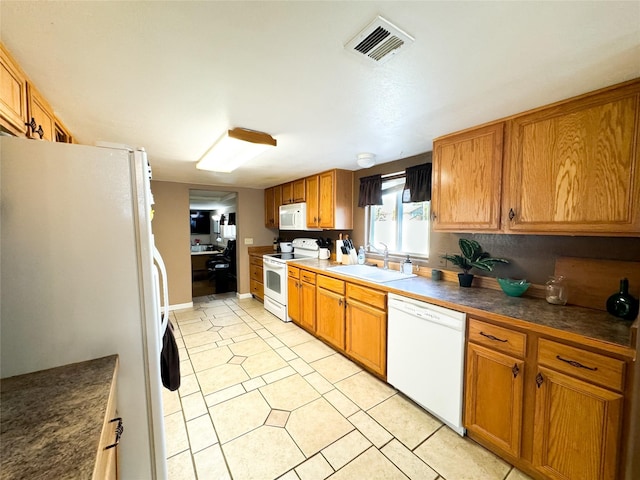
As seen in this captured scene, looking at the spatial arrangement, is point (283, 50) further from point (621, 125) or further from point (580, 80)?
point (621, 125)

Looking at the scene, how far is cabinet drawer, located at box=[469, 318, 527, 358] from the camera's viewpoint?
1.44 m

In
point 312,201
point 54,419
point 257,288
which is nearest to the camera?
point 54,419

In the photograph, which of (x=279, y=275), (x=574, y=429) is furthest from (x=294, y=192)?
(x=574, y=429)

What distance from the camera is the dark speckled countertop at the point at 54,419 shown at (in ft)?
1.94

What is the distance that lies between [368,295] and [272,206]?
315cm

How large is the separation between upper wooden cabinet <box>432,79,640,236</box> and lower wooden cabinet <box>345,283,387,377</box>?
944mm

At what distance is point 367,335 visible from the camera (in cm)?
243

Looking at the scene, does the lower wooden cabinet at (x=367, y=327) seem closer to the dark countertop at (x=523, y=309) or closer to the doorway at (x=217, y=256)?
the dark countertop at (x=523, y=309)

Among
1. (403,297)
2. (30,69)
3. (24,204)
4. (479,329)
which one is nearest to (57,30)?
(30,69)

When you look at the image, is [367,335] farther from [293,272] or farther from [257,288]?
[257,288]

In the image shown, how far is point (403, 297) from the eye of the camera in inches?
81.2

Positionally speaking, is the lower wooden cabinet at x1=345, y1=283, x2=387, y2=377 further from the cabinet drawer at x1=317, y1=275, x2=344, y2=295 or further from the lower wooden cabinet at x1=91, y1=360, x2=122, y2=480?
the lower wooden cabinet at x1=91, y1=360, x2=122, y2=480

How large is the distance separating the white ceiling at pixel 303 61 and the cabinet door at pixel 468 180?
161 millimetres

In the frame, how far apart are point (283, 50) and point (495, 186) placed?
5.47 ft
